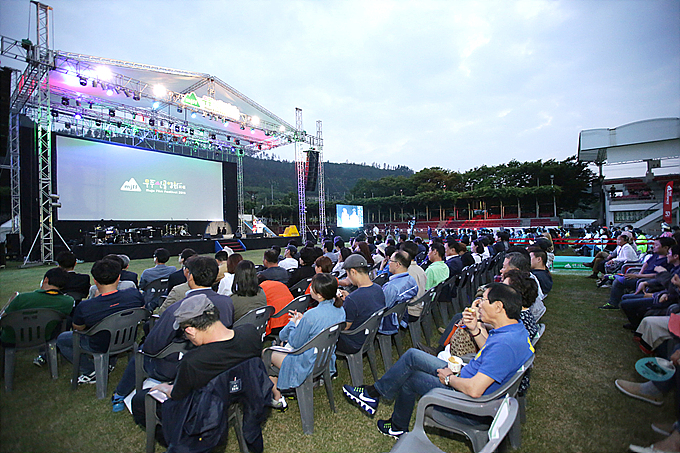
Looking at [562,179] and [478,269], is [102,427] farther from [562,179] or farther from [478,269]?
[562,179]

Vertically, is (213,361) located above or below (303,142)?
below

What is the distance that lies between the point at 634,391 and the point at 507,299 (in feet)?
5.86

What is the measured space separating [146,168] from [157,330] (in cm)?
1598

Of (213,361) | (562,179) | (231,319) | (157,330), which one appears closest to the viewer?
(213,361)

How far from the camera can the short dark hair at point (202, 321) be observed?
1636 millimetres

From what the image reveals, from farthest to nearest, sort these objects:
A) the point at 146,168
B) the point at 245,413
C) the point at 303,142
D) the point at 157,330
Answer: the point at 303,142 < the point at 146,168 < the point at 157,330 < the point at 245,413

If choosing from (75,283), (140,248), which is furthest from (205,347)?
(140,248)

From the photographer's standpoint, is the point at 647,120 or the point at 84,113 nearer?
the point at 84,113

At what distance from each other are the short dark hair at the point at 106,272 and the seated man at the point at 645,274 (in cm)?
631

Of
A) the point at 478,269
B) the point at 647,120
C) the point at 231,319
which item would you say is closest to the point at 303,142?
the point at 478,269

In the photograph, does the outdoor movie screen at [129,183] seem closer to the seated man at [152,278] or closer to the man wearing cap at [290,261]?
the seated man at [152,278]

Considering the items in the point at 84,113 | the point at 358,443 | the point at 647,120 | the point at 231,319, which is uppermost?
the point at 647,120

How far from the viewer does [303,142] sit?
18641mm

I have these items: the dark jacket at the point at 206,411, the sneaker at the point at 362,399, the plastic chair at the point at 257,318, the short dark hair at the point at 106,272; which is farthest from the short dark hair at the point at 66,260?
the sneaker at the point at 362,399
